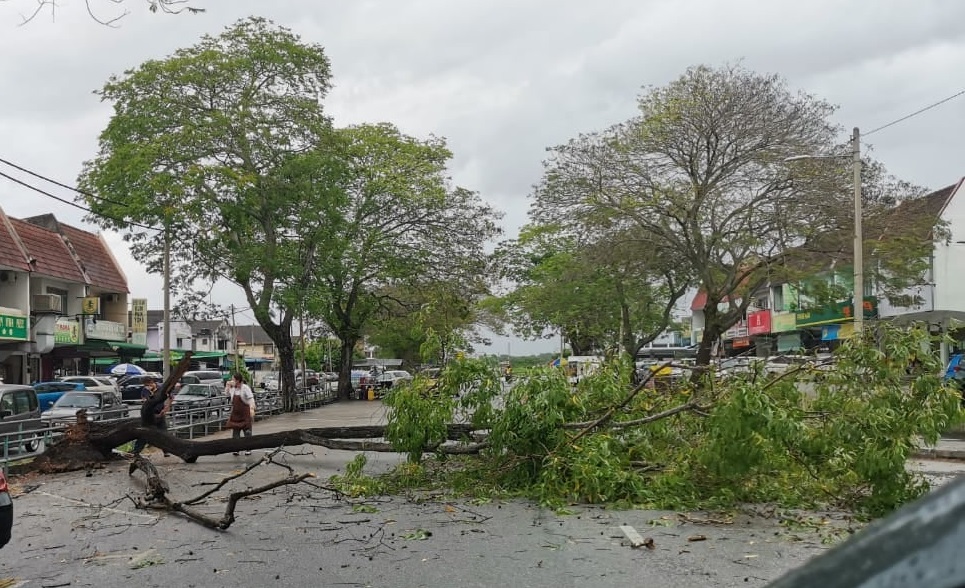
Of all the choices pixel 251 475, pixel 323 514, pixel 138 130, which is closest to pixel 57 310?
pixel 138 130

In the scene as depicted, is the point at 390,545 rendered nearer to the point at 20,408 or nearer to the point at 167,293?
the point at 20,408

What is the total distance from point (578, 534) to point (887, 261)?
862 inches

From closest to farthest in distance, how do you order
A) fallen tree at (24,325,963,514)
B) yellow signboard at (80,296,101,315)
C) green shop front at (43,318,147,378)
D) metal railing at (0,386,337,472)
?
fallen tree at (24,325,963,514) < metal railing at (0,386,337,472) < green shop front at (43,318,147,378) < yellow signboard at (80,296,101,315)

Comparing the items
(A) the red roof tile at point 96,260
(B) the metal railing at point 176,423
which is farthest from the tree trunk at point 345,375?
(A) the red roof tile at point 96,260

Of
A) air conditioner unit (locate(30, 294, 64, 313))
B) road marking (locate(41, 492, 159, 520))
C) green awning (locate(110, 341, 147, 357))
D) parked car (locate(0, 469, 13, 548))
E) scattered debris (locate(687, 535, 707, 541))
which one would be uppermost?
air conditioner unit (locate(30, 294, 64, 313))

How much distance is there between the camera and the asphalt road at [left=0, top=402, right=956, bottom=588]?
6.81 meters

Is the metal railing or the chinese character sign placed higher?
the chinese character sign

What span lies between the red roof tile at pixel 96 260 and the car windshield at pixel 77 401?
15341mm

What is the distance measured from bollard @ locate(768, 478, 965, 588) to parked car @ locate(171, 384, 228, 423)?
69.2 feet

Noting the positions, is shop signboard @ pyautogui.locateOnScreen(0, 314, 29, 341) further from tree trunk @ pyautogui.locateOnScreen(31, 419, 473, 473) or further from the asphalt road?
the asphalt road

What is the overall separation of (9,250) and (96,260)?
958 cm

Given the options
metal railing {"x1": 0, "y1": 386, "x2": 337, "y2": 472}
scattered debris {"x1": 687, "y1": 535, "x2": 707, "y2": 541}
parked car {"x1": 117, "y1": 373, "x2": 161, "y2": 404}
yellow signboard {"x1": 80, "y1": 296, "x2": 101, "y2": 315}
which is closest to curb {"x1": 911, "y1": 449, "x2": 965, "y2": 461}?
scattered debris {"x1": 687, "y1": 535, "x2": 707, "y2": 541}

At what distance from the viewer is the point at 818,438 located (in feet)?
31.7

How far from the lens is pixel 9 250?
3247 centimetres
